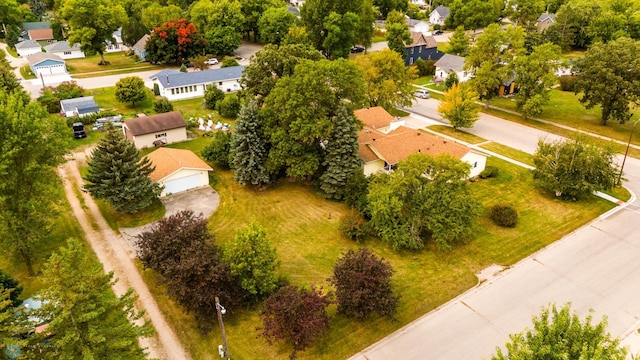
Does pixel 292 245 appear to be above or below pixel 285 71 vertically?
below

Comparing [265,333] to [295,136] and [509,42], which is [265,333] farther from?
[509,42]

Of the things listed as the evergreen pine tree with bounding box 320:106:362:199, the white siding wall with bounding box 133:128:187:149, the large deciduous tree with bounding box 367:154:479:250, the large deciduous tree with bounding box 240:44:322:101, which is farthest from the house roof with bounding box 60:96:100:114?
the large deciduous tree with bounding box 367:154:479:250

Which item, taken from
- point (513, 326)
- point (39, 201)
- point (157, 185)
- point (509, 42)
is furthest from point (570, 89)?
point (39, 201)

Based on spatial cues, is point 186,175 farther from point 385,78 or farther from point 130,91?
point 385,78

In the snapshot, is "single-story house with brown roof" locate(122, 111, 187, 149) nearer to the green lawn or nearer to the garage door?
the garage door

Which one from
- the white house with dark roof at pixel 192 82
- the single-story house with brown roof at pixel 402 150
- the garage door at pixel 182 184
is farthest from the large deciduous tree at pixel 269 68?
the white house with dark roof at pixel 192 82

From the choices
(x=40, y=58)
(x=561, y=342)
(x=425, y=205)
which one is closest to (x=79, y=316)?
(x=561, y=342)
